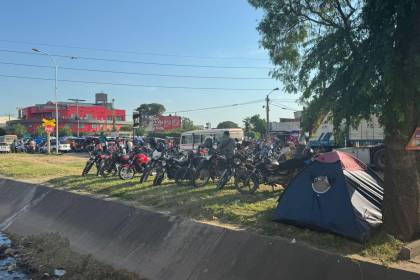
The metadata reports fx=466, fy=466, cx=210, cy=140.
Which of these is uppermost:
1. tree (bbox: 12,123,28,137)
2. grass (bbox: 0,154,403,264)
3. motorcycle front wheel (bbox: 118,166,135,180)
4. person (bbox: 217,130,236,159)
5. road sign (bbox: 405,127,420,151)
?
tree (bbox: 12,123,28,137)

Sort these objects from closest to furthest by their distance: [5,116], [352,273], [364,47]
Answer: [352,273]
[364,47]
[5,116]

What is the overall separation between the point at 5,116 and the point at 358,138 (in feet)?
470

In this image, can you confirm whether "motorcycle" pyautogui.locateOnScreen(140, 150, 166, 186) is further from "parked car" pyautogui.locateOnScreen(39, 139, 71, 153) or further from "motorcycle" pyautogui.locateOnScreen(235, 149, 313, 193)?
"parked car" pyautogui.locateOnScreen(39, 139, 71, 153)

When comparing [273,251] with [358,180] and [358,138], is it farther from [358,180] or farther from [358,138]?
[358,138]

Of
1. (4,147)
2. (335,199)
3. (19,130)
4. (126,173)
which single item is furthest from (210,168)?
(19,130)

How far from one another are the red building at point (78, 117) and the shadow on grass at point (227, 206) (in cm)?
7926

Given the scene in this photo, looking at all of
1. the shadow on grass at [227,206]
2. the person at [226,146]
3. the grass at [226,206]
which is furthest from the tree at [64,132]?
the person at [226,146]

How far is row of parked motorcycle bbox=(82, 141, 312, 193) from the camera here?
39.1 ft

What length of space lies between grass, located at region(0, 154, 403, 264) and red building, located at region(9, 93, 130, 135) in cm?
7899

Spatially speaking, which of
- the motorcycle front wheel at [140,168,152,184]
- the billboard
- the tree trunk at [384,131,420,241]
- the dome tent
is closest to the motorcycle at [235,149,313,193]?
the dome tent

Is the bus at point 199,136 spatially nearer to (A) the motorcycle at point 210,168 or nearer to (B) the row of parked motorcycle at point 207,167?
(B) the row of parked motorcycle at point 207,167

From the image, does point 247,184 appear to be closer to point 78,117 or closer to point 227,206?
point 227,206

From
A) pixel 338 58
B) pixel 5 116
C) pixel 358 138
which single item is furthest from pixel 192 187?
pixel 5 116

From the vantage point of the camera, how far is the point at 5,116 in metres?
150
